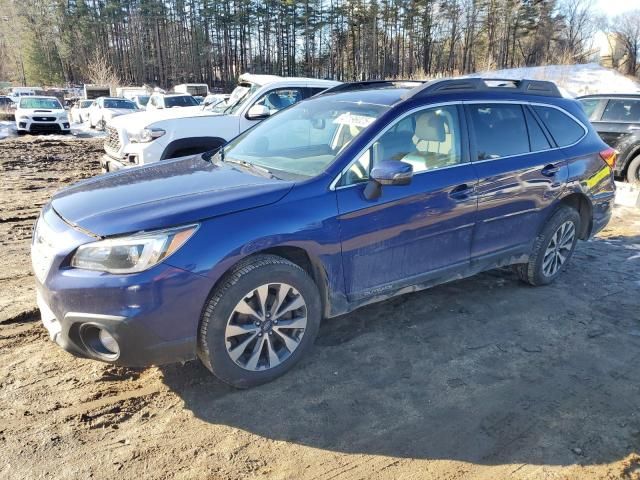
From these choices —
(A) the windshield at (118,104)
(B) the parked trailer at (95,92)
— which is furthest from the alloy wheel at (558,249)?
(B) the parked trailer at (95,92)

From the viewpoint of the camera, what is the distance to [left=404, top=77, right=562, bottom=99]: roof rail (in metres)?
3.78

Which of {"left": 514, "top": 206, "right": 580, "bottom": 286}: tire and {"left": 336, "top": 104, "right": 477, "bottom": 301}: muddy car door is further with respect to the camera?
{"left": 514, "top": 206, "right": 580, "bottom": 286}: tire

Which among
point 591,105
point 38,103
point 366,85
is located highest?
point 366,85

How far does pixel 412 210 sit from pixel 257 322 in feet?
4.41

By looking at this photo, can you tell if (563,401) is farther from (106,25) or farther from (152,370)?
(106,25)

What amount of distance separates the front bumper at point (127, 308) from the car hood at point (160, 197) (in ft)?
0.65

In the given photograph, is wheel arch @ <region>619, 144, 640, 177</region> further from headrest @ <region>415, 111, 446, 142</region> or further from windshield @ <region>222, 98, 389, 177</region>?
windshield @ <region>222, 98, 389, 177</region>

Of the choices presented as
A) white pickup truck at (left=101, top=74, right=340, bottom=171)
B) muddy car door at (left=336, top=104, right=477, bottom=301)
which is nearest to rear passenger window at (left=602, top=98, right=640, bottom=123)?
white pickup truck at (left=101, top=74, right=340, bottom=171)

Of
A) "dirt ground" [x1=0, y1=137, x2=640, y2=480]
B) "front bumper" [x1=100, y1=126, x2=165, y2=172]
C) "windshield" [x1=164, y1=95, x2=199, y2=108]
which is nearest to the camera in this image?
"dirt ground" [x1=0, y1=137, x2=640, y2=480]

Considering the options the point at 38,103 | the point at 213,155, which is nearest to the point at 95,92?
the point at 38,103

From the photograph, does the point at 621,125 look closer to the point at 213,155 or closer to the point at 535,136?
the point at 535,136

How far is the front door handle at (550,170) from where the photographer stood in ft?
14.5

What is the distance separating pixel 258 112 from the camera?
25.3 ft

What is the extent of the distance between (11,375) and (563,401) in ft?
11.4
